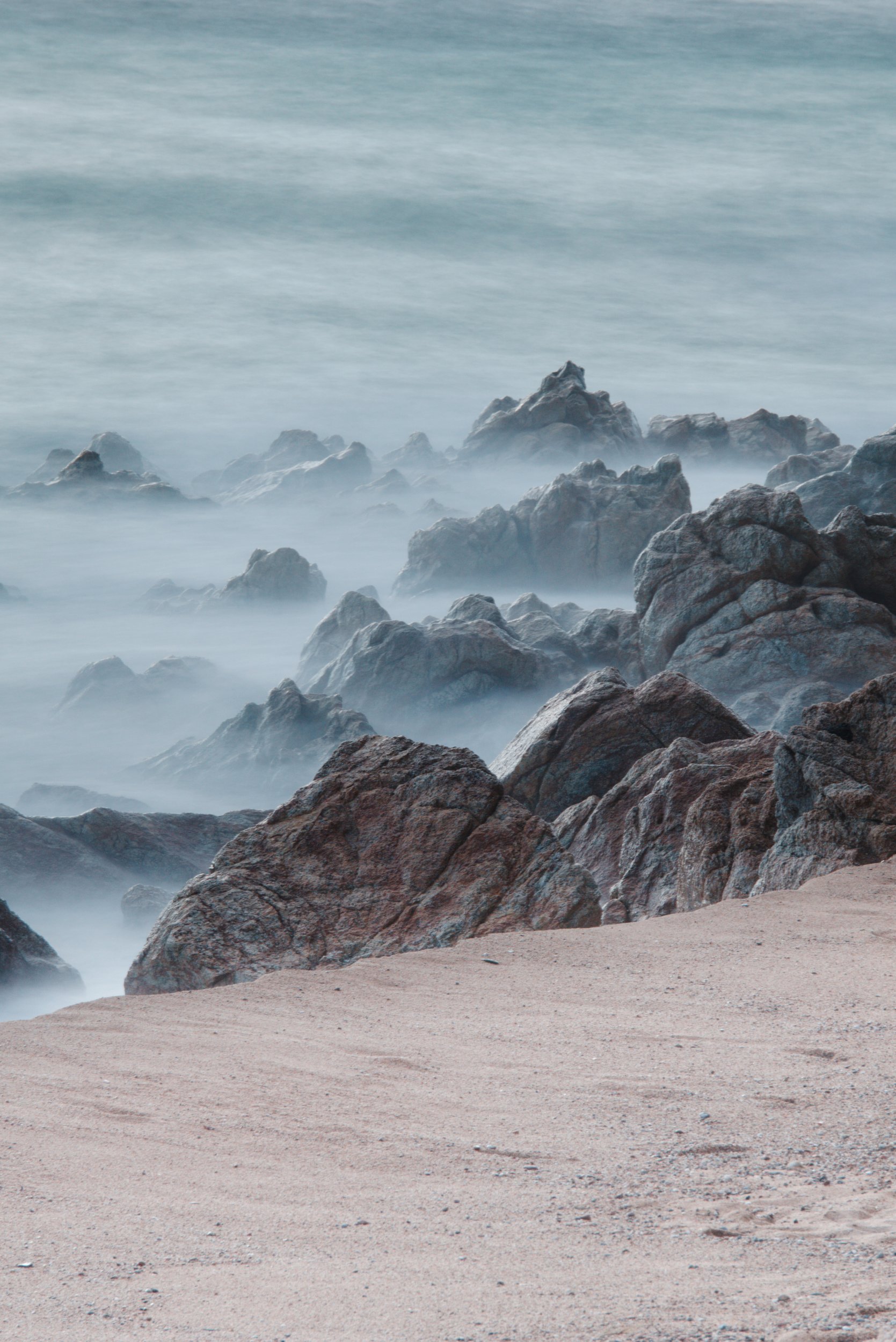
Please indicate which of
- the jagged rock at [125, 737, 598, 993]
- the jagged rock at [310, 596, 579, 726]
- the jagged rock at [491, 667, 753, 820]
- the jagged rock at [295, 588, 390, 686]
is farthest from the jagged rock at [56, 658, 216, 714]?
the jagged rock at [125, 737, 598, 993]

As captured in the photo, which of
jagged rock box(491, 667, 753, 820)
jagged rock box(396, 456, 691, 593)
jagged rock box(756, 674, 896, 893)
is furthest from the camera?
jagged rock box(396, 456, 691, 593)

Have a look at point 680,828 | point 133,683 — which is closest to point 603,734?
point 680,828

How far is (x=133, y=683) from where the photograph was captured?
158000 mm

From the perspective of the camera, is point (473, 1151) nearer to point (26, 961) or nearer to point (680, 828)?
point (680, 828)

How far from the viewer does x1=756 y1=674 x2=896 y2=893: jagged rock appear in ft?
57.3

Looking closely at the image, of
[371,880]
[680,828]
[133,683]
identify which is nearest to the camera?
[371,880]

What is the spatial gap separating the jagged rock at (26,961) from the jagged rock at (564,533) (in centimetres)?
8369

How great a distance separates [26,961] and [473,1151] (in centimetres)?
2324

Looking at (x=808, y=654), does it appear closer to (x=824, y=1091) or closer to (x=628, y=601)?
(x=824, y=1091)

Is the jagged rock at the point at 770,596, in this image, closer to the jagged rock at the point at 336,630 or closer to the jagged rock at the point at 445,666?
the jagged rock at the point at 445,666

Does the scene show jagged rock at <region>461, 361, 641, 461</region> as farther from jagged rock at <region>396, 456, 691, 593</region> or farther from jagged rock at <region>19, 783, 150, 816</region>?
jagged rock at <region>19, 783, 150, 816</region>

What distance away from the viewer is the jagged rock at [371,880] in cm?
1492

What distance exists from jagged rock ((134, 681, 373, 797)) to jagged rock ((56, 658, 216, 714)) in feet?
159

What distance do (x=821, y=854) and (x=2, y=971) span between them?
753 inches
